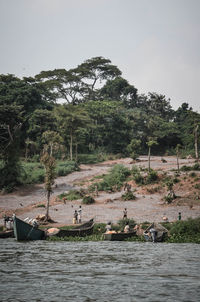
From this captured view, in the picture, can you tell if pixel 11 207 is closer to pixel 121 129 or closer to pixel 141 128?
pixel 121 129

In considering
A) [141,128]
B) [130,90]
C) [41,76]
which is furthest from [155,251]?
[130,90]

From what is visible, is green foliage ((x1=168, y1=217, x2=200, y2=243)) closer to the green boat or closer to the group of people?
the group of people

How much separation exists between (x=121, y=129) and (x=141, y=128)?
7720 mm

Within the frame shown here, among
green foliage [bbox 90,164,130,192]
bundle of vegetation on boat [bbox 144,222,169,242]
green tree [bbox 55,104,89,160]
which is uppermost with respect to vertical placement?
green tree [bbox 55,104,89,160]

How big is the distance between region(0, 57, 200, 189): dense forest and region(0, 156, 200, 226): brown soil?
209 inches

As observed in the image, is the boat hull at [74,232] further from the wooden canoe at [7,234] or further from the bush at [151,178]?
the bush at [151,178]

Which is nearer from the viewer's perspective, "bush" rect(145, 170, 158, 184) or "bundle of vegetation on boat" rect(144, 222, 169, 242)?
"bundle of vegetation on boat" rect(144, 222, 169, 242)

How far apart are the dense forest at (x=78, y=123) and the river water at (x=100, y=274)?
109 ft

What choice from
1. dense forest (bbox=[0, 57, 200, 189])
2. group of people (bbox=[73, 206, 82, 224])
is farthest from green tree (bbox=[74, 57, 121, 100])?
group of people (bbox=[73, 206, 82, 224])

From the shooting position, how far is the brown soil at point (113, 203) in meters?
36.9

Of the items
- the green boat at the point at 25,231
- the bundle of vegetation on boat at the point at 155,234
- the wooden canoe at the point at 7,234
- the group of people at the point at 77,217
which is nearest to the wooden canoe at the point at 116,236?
the bundle of vegetation on boat at the point at 155,234

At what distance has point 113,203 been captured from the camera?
4356 cm

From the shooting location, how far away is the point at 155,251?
71.2ft

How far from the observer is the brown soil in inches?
1454
